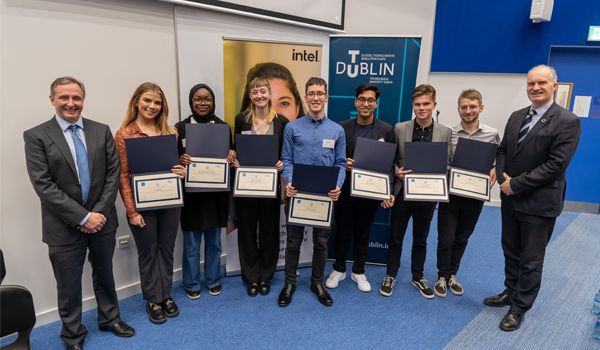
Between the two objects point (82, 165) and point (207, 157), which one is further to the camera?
point (207, 157)

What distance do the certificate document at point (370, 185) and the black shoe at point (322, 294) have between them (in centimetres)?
92

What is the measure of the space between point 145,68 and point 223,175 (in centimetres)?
112

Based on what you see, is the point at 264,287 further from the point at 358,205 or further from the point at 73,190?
the point at 73,190

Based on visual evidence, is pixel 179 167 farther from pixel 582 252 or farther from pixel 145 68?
pixel 582 252

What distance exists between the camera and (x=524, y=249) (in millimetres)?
2592

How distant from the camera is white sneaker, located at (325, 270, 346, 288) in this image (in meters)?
3.20

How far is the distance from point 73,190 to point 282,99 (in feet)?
6.57

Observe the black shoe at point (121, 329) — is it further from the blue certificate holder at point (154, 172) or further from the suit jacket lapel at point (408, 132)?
the suit jacket lapel at point (408, 132)

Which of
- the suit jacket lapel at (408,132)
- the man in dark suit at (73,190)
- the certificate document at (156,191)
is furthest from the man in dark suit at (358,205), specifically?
the man in dark suit at (73,190)

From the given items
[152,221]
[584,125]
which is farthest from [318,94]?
[584,125]

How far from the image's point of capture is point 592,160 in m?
5.57

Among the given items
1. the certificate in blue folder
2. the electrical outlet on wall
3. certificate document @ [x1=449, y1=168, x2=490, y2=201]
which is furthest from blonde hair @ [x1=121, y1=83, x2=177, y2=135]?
certificate document @ [x1=449, y1=168, x2=490, y2=201]

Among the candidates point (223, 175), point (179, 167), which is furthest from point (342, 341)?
point (179, 167)

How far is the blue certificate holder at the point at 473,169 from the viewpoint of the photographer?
2691 mm
